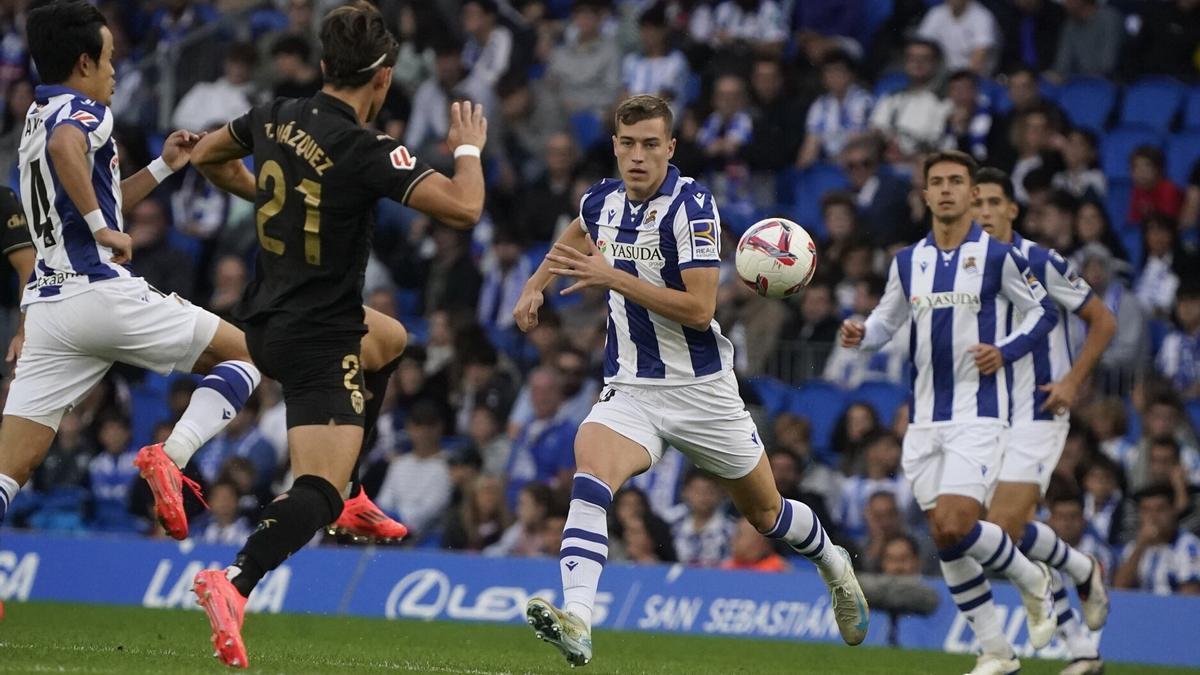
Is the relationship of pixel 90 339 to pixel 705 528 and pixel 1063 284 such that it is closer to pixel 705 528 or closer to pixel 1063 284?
pixel 1063 284

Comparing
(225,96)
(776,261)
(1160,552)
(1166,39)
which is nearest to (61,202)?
(776,261)

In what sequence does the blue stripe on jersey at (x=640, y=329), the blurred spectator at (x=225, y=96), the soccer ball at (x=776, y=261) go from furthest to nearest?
the blurred spectator at (x=225, y=96)
the soccer ball at (x=776, y=261)
the blue stripe on jersey at (x=640, y=329)

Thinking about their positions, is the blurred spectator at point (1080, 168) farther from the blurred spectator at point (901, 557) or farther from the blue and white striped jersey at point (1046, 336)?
the blue and white striped jersey at point (1046, 336)

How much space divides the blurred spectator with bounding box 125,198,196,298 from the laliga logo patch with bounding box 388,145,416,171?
10.6m

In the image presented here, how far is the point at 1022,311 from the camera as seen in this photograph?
33.0 feet

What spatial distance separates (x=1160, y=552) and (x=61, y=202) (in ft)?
27.3

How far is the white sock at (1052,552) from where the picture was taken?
33.9 ft

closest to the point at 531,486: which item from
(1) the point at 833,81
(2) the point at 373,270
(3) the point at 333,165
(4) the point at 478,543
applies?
(4) the point at 478,543

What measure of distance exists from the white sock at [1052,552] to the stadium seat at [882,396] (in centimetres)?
437

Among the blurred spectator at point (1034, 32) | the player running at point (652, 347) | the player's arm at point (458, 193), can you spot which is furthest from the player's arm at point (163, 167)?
the blurred spectator at point (1034, 32)

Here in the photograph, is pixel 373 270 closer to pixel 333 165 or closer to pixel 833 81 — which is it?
pixel 833 81

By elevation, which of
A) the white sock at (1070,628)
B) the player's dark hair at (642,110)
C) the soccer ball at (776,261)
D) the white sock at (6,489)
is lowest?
the white sock at (1070,628)

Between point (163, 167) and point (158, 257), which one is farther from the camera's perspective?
point (158, 257)

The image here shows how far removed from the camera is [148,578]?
13.9 meters
